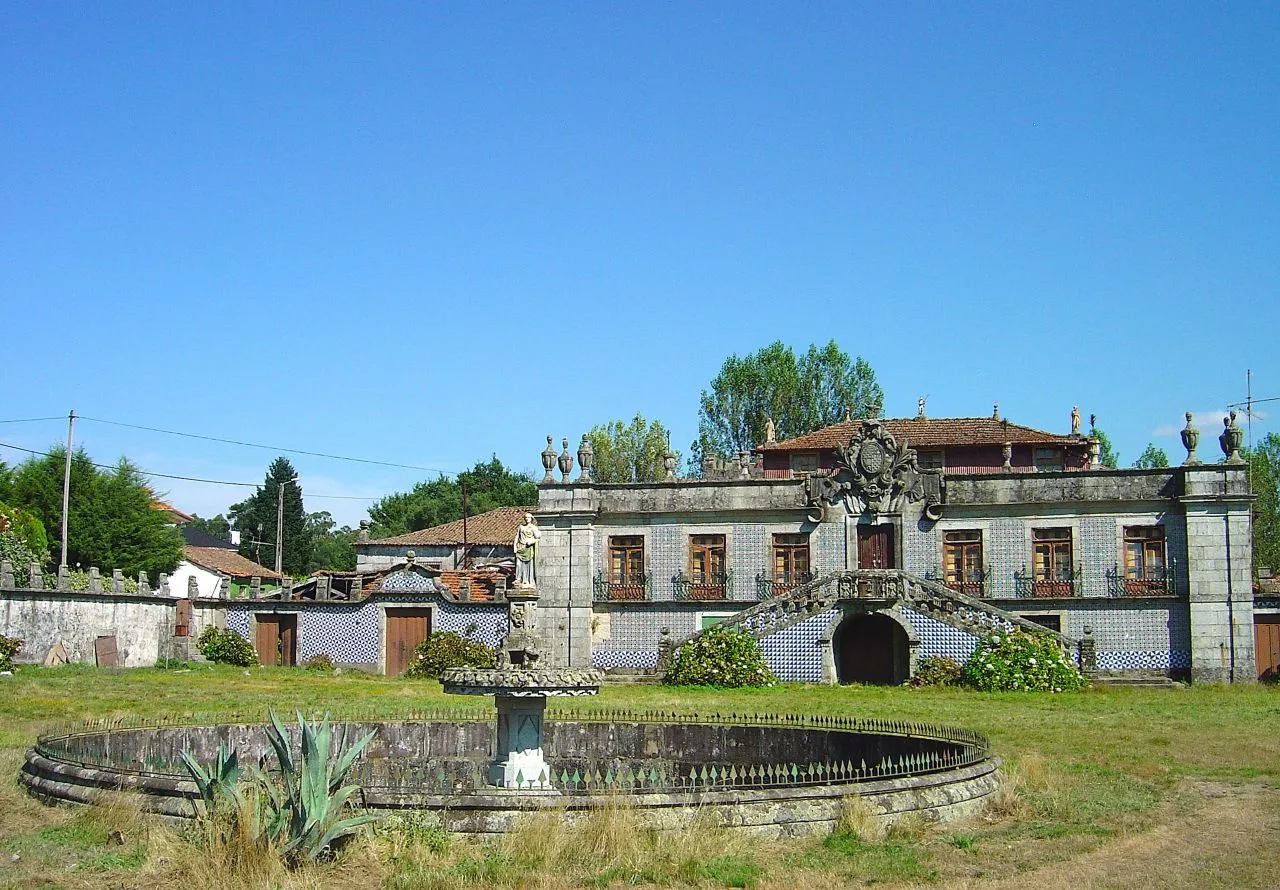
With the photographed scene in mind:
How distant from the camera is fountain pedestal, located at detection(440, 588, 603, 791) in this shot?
16156mm

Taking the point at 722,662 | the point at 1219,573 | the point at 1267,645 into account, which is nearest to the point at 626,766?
the point at 722,662

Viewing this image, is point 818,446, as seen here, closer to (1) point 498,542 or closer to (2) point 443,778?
(1) point 498,542

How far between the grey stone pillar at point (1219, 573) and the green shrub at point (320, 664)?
1034 inches

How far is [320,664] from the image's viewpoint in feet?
142

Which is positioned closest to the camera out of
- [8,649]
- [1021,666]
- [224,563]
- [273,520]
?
[1021,666]

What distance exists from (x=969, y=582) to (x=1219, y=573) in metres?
6.78

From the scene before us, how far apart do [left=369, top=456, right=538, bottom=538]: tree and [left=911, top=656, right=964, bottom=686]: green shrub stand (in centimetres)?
5281

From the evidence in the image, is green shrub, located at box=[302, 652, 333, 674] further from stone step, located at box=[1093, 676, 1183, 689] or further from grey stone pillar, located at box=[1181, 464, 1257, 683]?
grey stone pillar, located at box=[1181, 464, 1257, 683]

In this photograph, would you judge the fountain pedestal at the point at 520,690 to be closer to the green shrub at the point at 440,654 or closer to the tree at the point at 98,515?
the green shrub at the point at 440,654

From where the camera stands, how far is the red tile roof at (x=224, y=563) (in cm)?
7462

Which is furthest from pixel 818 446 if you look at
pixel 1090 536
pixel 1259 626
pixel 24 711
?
pixel 24 711

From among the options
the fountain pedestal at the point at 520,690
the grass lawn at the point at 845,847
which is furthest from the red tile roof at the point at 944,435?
the fountain pedestal at the point at 520,690

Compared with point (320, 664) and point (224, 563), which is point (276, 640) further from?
point (224, 563)

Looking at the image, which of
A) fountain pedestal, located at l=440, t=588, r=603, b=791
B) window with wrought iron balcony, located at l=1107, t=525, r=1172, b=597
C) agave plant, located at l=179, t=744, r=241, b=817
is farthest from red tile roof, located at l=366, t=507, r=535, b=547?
agave plant, located at l=179, t=744, r=241, b=817
